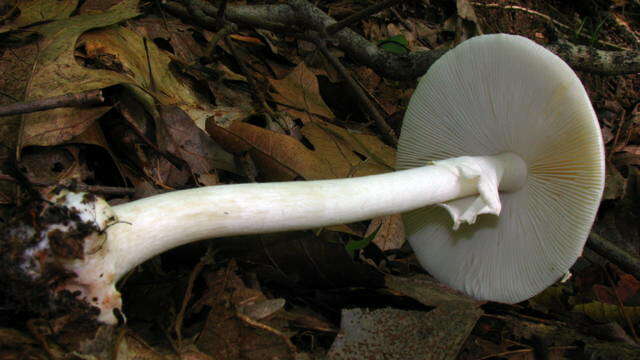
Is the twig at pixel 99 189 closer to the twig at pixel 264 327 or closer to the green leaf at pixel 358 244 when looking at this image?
the twig at pixel 264 327

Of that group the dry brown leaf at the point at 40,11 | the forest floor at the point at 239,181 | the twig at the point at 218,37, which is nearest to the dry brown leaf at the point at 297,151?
the forest floor at the point at 239,181

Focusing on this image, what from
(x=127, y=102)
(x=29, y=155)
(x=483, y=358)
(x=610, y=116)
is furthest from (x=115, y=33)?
(x=610, y=116)

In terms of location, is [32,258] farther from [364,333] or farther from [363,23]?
[363,23]

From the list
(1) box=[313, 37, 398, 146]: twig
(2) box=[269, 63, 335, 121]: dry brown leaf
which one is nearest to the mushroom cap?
(1) box=[313, 37, 398, 146]: twig

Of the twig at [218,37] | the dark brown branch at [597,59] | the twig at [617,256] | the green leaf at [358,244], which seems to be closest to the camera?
the green leaf at [358,244]

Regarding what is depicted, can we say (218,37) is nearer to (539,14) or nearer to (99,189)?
(99,189)

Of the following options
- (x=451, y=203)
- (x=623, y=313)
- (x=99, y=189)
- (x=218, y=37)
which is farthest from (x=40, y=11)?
(x=623, y=313)

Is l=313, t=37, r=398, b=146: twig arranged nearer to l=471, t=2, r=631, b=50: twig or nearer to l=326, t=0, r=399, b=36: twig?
l=326, t=0, r=399, b=36: twig
